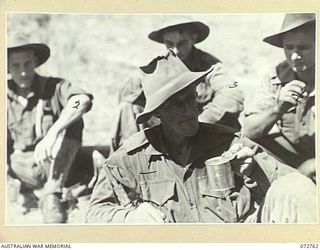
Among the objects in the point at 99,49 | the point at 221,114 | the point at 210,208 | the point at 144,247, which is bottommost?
the point at 144,247

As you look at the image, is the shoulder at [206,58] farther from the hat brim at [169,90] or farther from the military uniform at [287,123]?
the military uniform at [287,123]

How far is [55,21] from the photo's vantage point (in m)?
1.70

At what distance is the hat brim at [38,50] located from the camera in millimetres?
1685

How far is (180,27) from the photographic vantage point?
1.70m

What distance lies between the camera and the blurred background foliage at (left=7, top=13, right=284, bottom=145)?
66.7 inches

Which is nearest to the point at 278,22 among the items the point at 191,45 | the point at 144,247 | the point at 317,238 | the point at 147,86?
the point at 191,45

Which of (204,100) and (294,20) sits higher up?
(294,20)

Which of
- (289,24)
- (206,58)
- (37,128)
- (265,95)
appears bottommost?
(37,128)

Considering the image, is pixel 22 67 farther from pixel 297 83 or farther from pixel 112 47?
pixel 297 83

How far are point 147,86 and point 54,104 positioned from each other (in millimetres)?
300

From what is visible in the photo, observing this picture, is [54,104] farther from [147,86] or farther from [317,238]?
[317,238]

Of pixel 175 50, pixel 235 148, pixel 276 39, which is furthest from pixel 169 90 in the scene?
pixel 276 39

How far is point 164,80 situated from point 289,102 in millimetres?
402

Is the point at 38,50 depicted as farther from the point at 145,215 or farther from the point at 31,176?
the point at 145,215
